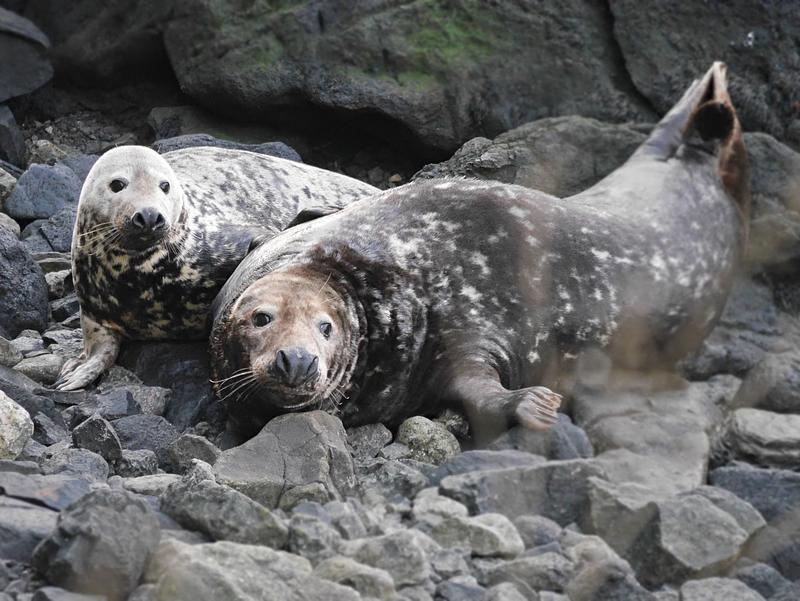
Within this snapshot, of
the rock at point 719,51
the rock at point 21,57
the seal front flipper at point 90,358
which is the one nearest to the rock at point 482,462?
the seal front flipper at point 90,358

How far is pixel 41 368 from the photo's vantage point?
5.82 m

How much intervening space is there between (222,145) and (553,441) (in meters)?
4.94

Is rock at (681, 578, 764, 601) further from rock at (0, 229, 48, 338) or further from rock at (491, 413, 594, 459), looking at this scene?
rock at (0, 229, 48, 338)

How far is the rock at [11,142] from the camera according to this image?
30.3 ft

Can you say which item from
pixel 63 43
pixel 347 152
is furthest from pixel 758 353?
pixel 63 43

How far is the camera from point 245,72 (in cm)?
909

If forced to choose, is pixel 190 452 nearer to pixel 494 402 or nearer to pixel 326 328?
pixel 326 328

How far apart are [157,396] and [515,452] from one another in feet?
5.98

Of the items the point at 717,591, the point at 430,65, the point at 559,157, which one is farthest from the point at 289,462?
the point at 430,65

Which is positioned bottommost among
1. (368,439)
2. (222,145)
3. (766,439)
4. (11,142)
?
(11,142)

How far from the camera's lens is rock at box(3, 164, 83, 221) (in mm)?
7820

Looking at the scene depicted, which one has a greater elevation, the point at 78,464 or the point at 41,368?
the point at 78,464

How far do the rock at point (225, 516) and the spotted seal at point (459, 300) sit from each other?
1.17 metres

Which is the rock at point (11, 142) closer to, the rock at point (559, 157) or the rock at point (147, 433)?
the rock at point (559, 157)
